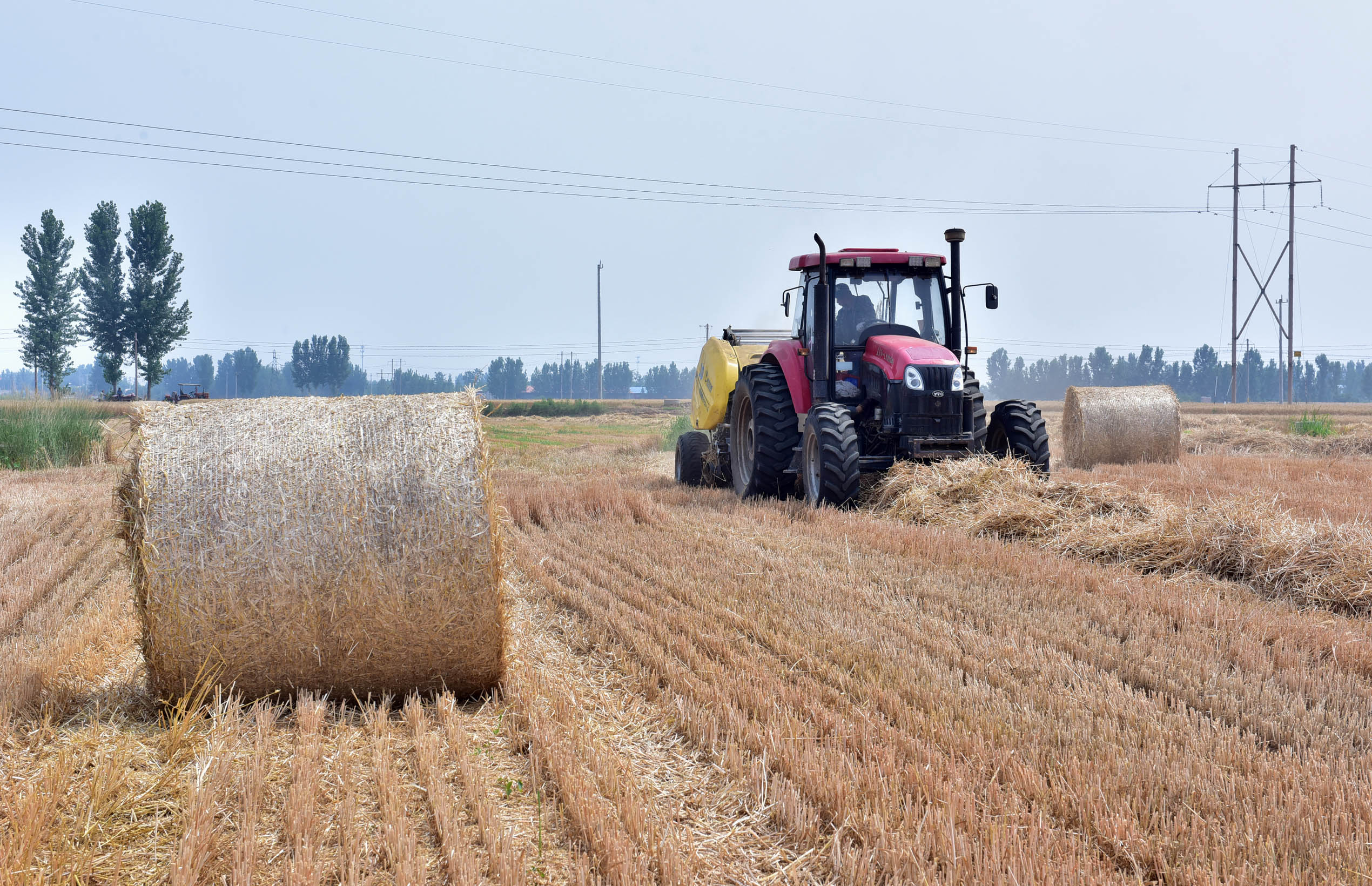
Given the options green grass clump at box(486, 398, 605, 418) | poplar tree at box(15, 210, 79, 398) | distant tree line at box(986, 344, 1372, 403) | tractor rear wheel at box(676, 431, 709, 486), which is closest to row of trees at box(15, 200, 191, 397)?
poplar tree at box(15, 210, 79, 398)

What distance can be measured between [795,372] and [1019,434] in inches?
96.1

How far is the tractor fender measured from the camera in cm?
977

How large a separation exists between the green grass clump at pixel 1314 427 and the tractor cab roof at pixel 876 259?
1188 cm

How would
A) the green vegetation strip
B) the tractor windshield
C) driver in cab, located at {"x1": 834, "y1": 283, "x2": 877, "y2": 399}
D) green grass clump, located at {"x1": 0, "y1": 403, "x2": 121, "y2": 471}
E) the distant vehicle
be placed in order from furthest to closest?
the distant vehicle < the green vegetation strip < green grass clump, located at {"x1": 0, "y1": 403, "x2": 121, "y2": 471} < the tractor windshield < driver in cab, located at {"x1": 834, "y1": 283, "x2": 877, "y2": 399}

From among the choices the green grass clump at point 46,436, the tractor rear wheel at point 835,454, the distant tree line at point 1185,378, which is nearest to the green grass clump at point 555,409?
the green grass clump at point 46,436

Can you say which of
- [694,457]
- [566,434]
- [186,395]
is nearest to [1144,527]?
[694,457]

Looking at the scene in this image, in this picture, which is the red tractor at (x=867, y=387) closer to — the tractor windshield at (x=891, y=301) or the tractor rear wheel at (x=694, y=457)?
the tractor windshield at (x=891, y=301)

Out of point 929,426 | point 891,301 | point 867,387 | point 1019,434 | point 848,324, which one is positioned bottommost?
point 1019,434

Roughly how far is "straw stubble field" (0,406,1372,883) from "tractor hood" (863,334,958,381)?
3288mm

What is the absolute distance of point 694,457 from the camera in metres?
12.4

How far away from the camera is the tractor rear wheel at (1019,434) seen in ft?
30.5

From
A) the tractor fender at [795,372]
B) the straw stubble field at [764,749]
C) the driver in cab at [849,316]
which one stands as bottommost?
the straw stubble field at [764,749]

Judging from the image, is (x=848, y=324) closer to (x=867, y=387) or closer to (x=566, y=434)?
(x=867, y=387)

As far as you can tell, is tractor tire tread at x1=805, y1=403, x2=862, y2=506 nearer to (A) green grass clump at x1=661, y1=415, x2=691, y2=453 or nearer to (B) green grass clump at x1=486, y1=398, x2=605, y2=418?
(A) green grass clump at x1=661, y1=415, x2=691, y2=453
